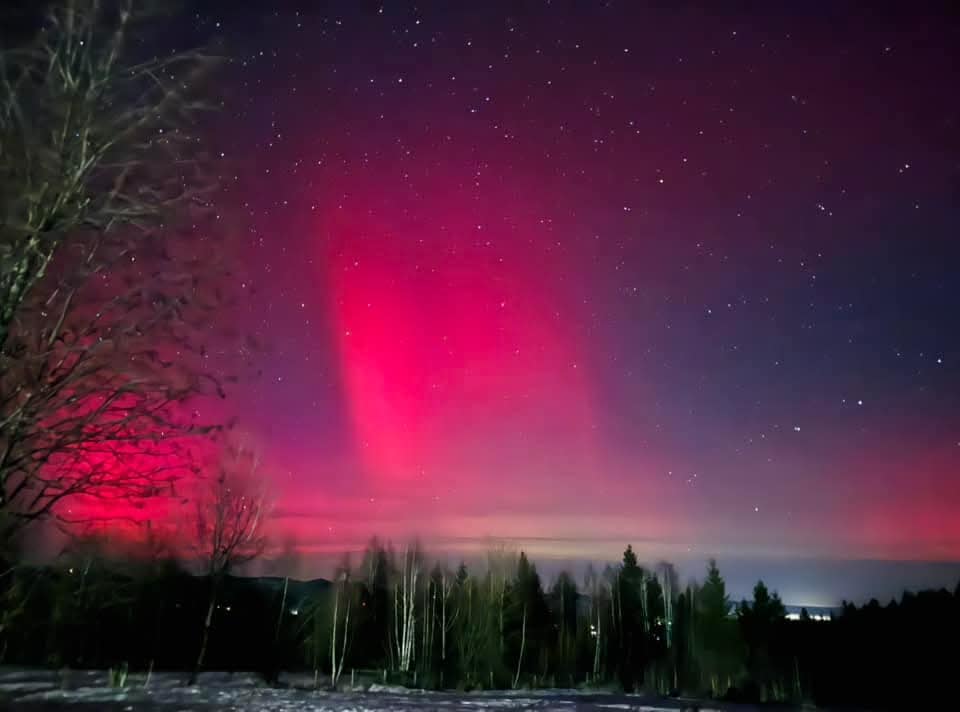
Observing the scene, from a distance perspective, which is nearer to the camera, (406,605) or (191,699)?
(191,699)

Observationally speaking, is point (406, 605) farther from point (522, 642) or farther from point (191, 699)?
point (191, 699)

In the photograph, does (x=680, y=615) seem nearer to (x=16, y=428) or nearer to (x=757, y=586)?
(x=757, y=586)

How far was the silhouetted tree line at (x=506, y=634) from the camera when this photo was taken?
42406 millimetres

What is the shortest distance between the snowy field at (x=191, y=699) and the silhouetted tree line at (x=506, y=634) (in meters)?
6.38

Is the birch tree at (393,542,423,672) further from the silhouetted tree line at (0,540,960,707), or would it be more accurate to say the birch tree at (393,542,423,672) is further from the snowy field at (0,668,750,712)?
the snowy field at (0,668,750,712)

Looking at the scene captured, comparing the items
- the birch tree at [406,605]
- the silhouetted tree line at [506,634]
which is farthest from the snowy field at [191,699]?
the birch tree at [406,605]

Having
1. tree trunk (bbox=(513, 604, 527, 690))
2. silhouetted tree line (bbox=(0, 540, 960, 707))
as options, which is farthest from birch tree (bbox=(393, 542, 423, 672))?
tree trunk (bbox=(513, 604, 527, 690))

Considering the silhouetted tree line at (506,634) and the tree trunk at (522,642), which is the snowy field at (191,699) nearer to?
the silhouetted tree line at (506,634)

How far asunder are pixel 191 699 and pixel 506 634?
126 ft

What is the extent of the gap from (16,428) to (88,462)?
47 cm

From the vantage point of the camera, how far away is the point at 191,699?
75.2ft

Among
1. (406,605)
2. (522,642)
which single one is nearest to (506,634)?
(522,642)

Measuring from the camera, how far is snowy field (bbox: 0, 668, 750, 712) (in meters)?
20.4

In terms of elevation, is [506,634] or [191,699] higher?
[506,634]
